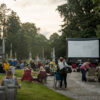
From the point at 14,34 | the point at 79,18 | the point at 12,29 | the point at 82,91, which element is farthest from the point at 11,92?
the point at 14,34

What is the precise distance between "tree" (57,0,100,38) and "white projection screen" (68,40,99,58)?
1141cm

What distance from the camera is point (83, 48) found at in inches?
1183

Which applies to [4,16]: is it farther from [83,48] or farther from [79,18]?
[83,48]

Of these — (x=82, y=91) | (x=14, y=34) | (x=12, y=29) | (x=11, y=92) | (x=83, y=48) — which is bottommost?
(x=82, y=91)

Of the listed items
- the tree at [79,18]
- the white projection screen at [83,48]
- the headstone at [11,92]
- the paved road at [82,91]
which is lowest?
the paved road at [82,91]

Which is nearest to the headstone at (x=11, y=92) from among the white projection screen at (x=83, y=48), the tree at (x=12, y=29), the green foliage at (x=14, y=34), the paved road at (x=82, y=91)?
the paved road at (x=82, y=91)

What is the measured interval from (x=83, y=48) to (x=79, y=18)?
15284mm

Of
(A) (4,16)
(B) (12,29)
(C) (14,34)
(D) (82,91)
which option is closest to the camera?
(D) (82,91)

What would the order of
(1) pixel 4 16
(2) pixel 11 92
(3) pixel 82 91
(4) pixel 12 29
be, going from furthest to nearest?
(4) pixel 12 29 → (1) pixel 4 16 → (3) pixel 82 91 → (2) pixel 11 92

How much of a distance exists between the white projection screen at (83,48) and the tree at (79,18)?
449 inches

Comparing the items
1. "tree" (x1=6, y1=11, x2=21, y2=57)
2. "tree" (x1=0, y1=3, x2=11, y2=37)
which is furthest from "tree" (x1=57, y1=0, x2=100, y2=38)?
"tree" (x1=6, y1=11, x2=21, y2=57)

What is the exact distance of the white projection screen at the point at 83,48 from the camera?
29.9 meters

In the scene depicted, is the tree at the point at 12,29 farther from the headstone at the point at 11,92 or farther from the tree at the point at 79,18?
the headstone at the point at 11,92

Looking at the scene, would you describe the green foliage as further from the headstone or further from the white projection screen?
the headstone
